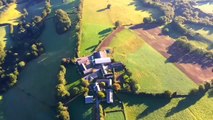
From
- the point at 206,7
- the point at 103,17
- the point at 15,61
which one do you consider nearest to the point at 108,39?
the point at 103,17

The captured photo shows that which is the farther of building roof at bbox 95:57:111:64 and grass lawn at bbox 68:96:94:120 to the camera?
building roof at bbox 95:57:111:64

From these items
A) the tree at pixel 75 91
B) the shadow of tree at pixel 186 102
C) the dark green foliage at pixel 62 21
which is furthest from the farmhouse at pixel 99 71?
the dark green foliage at pixel 62 21

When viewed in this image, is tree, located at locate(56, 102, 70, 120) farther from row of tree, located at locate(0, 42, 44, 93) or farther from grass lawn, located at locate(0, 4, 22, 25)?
grass lawn, located at locate(0, 4, 22, 25)

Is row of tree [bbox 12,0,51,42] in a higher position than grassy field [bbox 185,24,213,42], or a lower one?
higher

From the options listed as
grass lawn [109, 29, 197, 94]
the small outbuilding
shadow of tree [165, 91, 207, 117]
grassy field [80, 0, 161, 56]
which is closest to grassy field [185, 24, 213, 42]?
grassy field [80, 0, 161, 56]

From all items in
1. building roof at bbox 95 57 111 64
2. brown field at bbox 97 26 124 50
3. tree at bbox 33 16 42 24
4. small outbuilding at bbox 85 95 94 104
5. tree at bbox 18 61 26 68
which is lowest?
small outbuilding at bbox 85 95 94 104

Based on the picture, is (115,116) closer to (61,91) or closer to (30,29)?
(61,91)

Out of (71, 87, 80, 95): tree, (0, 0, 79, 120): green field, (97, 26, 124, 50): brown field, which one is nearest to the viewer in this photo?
(71, 87, 80, 95): tree
